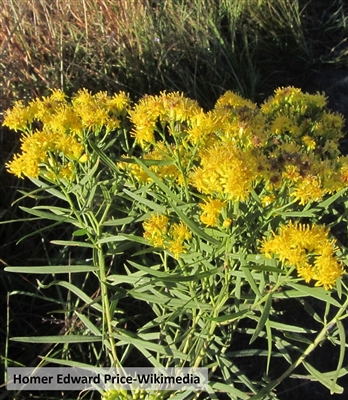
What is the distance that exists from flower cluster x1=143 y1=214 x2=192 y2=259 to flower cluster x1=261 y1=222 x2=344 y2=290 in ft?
0.65

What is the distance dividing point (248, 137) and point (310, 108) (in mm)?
352

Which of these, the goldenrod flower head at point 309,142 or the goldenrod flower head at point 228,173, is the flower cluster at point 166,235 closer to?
the goldenrod flower head at point 228,173

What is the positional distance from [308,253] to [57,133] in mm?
645

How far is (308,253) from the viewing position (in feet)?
3.62

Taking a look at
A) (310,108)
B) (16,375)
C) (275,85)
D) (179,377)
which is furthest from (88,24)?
(179,377)

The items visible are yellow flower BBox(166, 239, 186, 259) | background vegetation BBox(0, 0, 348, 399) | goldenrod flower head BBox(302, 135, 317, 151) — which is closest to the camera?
yellow flower BBox(166, 239, 186, 259)

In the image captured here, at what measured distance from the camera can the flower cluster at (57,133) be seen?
120 centimetres

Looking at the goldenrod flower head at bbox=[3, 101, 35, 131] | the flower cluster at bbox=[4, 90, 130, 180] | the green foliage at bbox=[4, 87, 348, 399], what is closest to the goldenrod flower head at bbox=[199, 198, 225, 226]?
the green foliage at bbox=[4, 87, 348, 399]

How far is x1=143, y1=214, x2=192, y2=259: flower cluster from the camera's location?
119 centimetres

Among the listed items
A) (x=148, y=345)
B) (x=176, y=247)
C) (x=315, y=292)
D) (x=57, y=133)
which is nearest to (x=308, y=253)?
(x=315, y=292)

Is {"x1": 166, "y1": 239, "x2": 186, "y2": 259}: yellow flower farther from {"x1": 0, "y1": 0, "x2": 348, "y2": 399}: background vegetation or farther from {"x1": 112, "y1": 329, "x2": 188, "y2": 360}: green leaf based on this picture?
{"x1": 0, "y1": 0, "x2": 348, "y2": 399}: background vegetation

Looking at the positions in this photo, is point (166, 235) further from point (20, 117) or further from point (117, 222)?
point (20, 117)

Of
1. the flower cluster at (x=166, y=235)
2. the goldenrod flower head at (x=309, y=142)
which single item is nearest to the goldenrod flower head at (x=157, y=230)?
the flower cluster at (x=166, y=235)

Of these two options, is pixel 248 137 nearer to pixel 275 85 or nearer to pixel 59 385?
pixel 59 385
